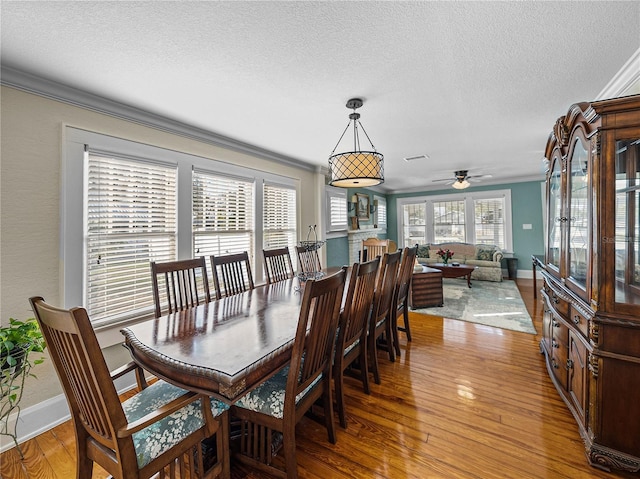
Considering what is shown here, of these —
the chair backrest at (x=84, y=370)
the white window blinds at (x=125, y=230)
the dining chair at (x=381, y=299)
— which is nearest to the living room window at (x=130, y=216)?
the white window blinds at (x=125, y=230)

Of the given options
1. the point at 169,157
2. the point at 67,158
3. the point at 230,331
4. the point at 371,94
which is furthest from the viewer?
the point at 169,157

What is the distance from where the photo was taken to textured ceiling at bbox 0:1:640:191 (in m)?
1.43

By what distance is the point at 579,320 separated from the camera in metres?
1.73

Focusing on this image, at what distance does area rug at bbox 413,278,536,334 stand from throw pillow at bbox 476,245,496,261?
745mm

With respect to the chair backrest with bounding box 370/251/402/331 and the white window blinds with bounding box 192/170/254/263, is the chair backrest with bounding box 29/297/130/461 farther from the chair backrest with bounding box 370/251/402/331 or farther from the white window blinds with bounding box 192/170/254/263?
the white window blinds with bounding box 192/170/254/263

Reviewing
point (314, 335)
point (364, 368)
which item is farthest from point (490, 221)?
point (314, 335)

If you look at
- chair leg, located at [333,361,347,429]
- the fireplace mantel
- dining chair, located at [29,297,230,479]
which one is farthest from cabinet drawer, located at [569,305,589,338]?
the fireplace mantel

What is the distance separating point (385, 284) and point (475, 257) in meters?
5.45

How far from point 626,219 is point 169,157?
355 centimetres

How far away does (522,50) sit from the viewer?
178 cm

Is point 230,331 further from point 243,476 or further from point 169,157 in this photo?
point 169,157

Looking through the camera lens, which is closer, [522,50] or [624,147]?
[624,147]

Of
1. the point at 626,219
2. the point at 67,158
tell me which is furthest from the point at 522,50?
the point at 67,158

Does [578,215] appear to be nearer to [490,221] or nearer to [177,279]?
[177,279]
